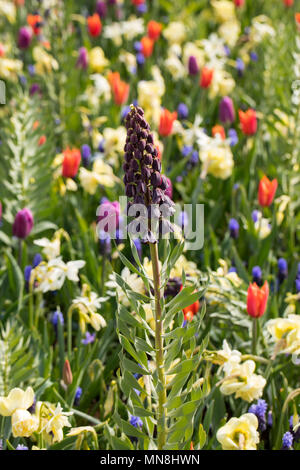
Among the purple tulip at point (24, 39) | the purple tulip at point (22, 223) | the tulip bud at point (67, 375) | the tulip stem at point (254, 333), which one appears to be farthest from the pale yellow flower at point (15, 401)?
the purple tulip at point (24, 39)

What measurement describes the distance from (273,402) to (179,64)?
7.86 feet

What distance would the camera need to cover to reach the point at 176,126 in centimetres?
318

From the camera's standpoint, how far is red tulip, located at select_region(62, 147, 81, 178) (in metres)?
2.72

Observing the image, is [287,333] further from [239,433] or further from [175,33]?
[175,33]

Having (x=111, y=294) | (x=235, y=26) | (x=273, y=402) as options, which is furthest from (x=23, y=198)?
(x=235, y=26)

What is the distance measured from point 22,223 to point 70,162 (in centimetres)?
41

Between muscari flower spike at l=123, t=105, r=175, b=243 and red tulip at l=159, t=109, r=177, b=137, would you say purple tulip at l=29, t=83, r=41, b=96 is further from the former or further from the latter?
muscari flower spike at l=123, t=105, r=175, b=243

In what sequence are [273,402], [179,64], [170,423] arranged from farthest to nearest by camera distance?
[179,64], [273,402], [170,423]

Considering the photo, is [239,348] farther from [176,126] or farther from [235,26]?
[235,26]

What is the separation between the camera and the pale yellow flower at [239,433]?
1.63 m

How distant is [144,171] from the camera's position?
1296 mm

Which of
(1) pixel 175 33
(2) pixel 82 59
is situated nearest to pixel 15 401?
(2) pixel 82 59

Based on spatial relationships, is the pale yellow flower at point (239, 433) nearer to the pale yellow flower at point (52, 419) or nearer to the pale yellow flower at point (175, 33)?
the pale yellow flower at point (52, 419)

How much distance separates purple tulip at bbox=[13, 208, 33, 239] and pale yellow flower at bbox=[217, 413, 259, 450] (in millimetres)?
1090
